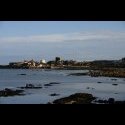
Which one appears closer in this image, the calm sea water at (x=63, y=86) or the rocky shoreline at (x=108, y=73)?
the rocky shoreline at (x=108, y=73)

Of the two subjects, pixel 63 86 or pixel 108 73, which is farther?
pixel 63 86

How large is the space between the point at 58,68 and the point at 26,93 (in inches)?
72.1

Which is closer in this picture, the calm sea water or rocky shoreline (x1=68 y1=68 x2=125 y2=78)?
rocky shoreline (x1=68 y1=68 x2=125 y2=78)

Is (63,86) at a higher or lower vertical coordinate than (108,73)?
lower

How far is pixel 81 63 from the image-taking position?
433 cm

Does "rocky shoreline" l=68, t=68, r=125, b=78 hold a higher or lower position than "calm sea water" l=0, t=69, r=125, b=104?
higher

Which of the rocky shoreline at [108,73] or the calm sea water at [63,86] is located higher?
the rocky shoreline at [108,73]
